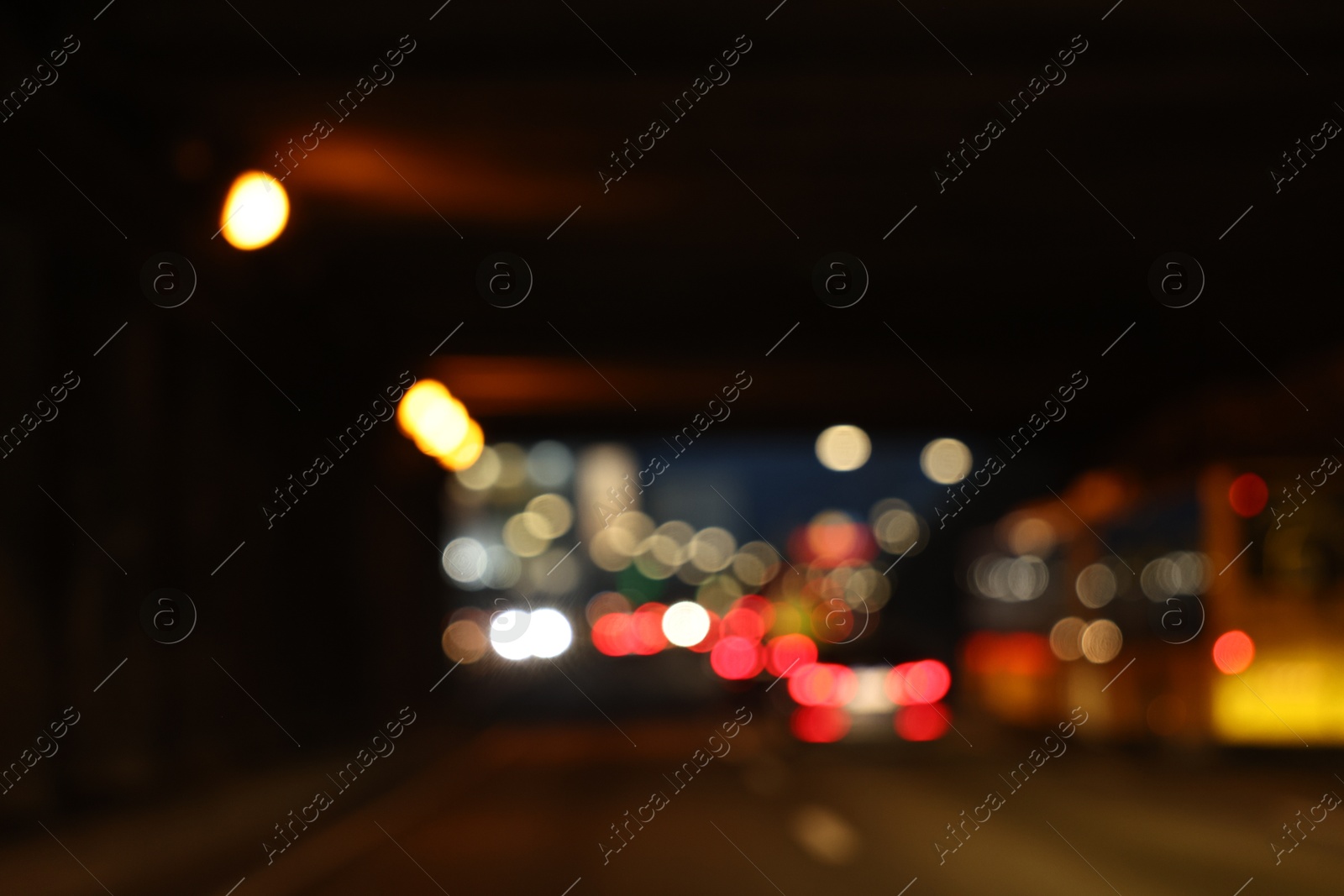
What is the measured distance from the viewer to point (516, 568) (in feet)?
290

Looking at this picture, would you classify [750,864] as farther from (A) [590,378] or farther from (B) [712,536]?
(B) [712,536]

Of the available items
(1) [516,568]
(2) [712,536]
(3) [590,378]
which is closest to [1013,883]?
(3) [590,378]

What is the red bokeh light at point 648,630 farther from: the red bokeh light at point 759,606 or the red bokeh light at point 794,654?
the red bokeh light at point 794,654

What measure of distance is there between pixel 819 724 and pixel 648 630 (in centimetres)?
3044

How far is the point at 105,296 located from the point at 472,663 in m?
25.9

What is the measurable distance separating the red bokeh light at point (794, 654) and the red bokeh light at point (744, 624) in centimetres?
1822

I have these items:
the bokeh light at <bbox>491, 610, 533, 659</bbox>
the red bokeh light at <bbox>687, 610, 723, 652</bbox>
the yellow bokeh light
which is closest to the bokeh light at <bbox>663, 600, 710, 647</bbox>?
the red bokeh light at <bbox>687, 610, 723, 652</bbox>

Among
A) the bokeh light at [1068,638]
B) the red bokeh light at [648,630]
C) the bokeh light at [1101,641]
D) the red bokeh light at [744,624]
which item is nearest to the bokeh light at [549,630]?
the red bokeh light at [648,630]

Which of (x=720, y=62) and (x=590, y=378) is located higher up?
(x=590, y=378)

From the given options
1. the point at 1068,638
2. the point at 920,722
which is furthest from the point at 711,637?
the point at 920,722

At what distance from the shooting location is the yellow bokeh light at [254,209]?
41.2ft

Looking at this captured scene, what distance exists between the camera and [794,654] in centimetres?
2180

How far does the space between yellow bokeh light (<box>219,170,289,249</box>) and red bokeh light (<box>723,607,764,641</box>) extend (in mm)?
28886

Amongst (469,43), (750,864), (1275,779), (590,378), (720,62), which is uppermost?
(590,378)
